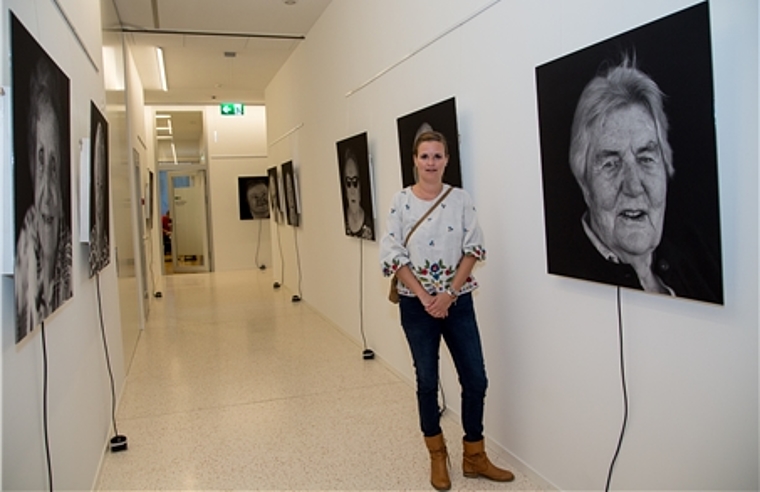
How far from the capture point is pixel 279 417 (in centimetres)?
422

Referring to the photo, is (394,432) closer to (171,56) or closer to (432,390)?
(432,390)

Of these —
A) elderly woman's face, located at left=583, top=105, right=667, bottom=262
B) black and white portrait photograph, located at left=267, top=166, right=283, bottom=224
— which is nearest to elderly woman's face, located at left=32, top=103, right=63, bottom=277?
elderly woman's face, located at left=583, top=105, right=667, bottom=262

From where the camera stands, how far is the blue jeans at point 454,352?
304cm

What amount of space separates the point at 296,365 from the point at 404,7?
134 inches

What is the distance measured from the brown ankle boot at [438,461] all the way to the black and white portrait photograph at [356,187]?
2.53 meters

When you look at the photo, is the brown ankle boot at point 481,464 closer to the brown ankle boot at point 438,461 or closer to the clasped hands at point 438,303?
the brown ankle boot at point 438,461

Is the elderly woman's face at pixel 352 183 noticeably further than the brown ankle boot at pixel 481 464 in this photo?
Yes

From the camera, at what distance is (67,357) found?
9.07ft

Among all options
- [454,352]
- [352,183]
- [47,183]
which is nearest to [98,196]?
[47,183]

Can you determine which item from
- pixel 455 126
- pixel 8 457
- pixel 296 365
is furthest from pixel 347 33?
pixel 8 457

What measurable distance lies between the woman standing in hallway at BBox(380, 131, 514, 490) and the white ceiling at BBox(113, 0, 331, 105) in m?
4.29

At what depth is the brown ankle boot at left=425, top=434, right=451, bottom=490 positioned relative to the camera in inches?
121

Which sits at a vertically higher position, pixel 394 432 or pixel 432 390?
pixel 432 390

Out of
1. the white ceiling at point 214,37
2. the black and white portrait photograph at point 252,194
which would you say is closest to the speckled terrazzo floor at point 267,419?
the white ceiling at point 214,37
